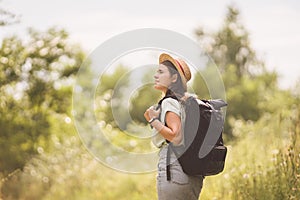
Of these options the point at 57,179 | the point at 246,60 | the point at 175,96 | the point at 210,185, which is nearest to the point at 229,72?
the point at 246,60

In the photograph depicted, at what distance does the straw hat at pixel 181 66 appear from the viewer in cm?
404

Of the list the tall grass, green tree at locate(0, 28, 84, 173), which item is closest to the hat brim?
the tall grass

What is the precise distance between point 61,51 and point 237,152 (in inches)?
193

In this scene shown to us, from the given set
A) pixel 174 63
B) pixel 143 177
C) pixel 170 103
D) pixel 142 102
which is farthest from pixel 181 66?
pixel 142 102

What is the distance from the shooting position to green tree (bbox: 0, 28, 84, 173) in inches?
487

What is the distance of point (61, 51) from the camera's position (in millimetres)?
13094

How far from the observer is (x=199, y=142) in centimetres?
395

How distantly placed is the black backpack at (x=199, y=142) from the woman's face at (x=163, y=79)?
16 centimetres

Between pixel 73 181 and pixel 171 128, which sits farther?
A: pixel 73 181

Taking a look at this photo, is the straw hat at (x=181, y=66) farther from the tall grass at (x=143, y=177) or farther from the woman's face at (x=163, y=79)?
the tall grass at (x=143, y=177)

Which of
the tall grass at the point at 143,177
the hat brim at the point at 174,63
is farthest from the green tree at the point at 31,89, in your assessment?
the hat brim at the point at 174,63

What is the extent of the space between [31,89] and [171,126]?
918 cm

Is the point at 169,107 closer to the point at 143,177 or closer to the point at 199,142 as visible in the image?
the point at 199,142

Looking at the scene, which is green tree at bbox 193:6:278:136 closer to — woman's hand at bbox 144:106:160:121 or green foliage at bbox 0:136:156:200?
green foliage at bbox 0:136:156:200
